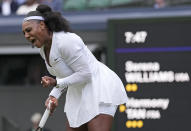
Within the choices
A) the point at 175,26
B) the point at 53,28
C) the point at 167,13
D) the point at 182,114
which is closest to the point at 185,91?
the point at 182,114

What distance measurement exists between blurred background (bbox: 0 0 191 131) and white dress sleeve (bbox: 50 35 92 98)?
287 centimetres

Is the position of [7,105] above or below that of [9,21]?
below

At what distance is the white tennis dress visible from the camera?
4516 millimetres

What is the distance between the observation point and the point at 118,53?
7.51 metres

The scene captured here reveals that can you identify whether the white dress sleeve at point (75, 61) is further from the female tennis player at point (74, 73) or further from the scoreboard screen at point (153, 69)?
the scoreboard screen at point (153, 69)

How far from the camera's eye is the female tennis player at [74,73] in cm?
452

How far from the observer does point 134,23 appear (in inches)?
297

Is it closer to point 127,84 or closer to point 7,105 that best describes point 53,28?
point 127,84

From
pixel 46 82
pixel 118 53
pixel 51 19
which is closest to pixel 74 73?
pixel 46 82

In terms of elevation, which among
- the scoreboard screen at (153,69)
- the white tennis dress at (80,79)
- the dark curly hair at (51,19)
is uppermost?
the dark curly hair at (51,19)

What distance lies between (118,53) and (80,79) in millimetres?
2991

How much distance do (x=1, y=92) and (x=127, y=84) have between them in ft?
11.0

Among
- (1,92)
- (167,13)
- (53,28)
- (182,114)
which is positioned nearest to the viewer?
(53,28)

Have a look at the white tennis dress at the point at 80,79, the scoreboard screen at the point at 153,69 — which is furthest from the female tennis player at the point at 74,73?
the scoreboard screen at the point at 153,69
